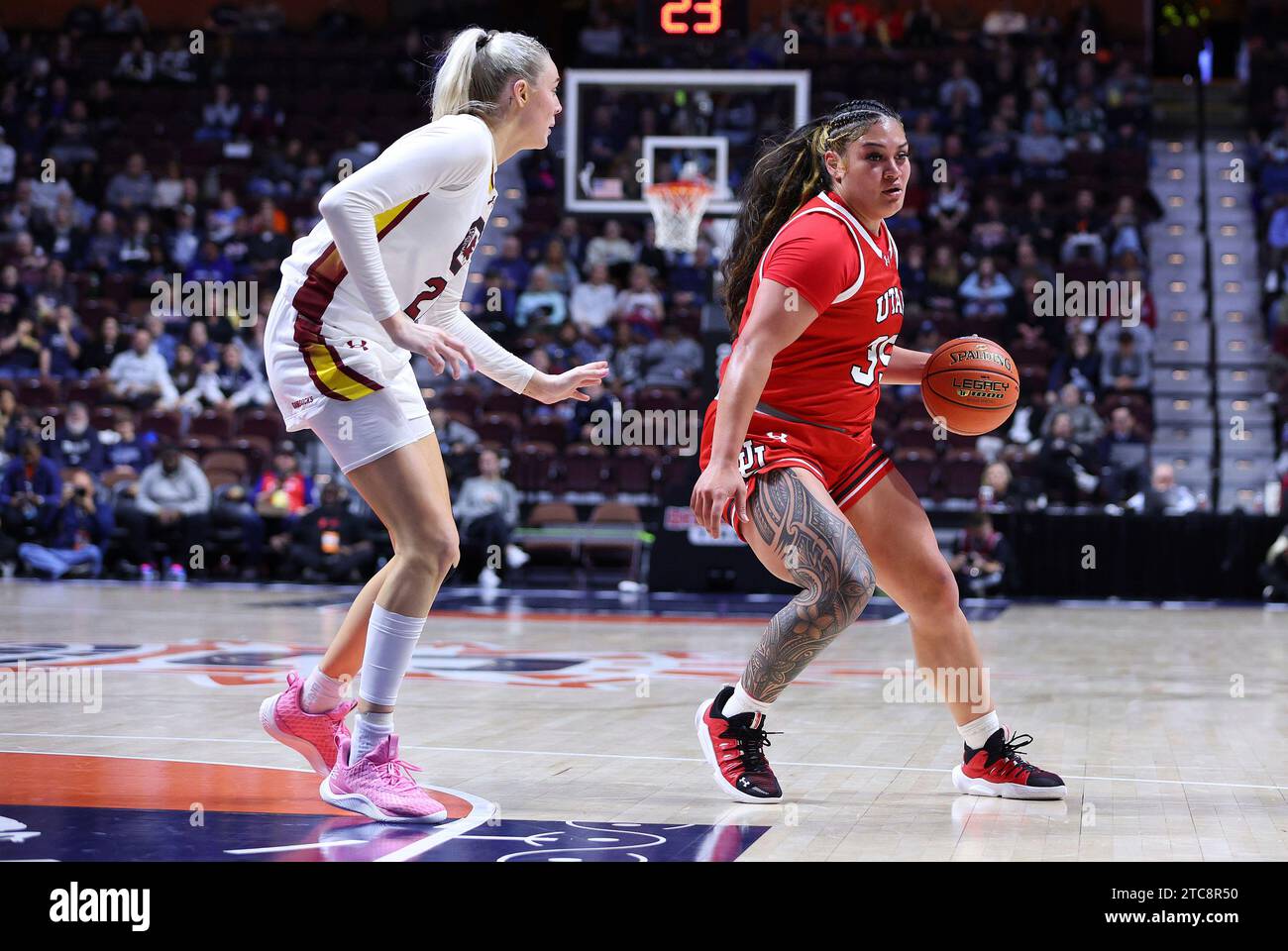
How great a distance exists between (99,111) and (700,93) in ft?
30.1

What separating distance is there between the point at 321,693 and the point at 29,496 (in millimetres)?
9873

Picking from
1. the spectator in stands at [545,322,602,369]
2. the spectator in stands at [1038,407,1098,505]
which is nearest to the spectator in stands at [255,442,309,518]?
the spectator in stands at [545,322,602,369]

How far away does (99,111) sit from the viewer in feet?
61.6

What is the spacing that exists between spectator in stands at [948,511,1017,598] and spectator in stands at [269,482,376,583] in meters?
4.90

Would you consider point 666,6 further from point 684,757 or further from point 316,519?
point 684,757

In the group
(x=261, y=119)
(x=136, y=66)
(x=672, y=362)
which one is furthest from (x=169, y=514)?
(x=136, y=66)

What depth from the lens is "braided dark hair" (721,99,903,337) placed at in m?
3.94

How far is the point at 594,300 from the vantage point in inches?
603

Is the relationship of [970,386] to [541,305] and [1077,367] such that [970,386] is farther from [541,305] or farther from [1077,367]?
[541,305]

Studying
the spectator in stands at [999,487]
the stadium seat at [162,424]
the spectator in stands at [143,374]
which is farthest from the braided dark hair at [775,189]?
the spectator in stands at [143,374]

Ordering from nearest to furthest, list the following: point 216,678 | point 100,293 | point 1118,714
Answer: point 1118,714
point 216,678
point 100,293

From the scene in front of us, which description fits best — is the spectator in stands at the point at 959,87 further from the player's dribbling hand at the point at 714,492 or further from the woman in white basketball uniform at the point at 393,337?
the player's dribbling hand at the point at 714,492

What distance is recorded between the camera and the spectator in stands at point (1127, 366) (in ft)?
46.7
